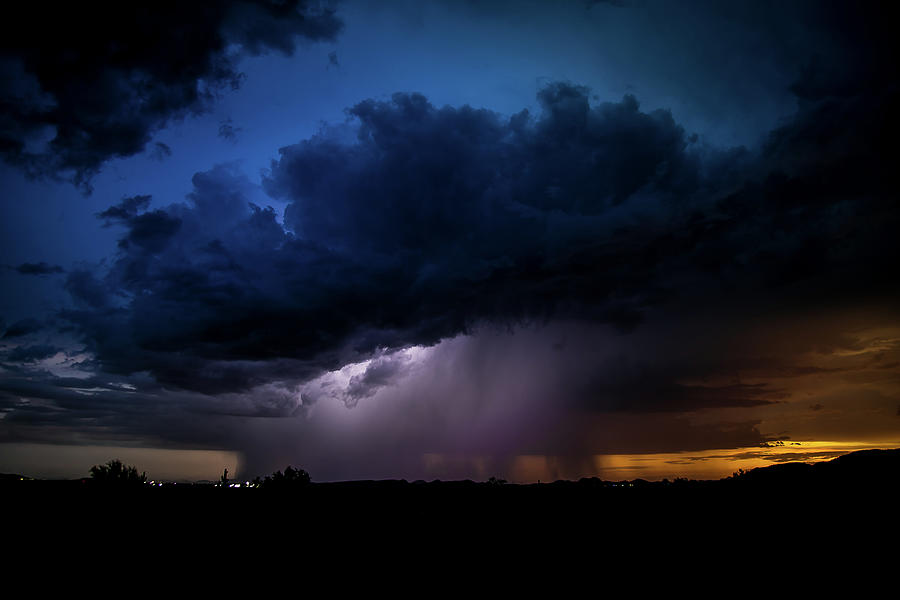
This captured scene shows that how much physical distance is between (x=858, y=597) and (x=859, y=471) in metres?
18.2

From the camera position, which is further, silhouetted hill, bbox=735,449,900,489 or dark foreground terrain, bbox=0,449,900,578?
silhouetted hill, bbox=735,449,900,489

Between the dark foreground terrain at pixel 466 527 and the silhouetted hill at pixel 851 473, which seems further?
the silhouetted hill at pixel 851 473

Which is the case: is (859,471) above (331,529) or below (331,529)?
above

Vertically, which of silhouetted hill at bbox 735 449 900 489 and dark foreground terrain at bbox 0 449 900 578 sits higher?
silhouetted hill at bbox 735 449 900 489

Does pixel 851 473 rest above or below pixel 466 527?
above

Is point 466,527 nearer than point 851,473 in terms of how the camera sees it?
Yes

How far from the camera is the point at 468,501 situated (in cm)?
3591

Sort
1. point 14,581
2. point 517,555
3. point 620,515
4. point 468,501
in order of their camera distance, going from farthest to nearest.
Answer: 1. point 468,501
2. point 620,515
3. point 517,555
4. point 14,581

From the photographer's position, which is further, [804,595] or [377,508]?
[377,508]

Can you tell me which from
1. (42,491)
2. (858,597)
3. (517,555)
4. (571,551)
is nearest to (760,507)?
(858,597)

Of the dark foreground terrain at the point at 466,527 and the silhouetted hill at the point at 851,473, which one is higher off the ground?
the silhouetted hill at the point at 851,473

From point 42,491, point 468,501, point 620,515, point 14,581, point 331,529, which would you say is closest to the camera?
point 14,581

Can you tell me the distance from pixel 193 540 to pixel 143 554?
2410mm

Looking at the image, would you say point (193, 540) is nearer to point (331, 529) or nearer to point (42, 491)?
point (331, 529)
